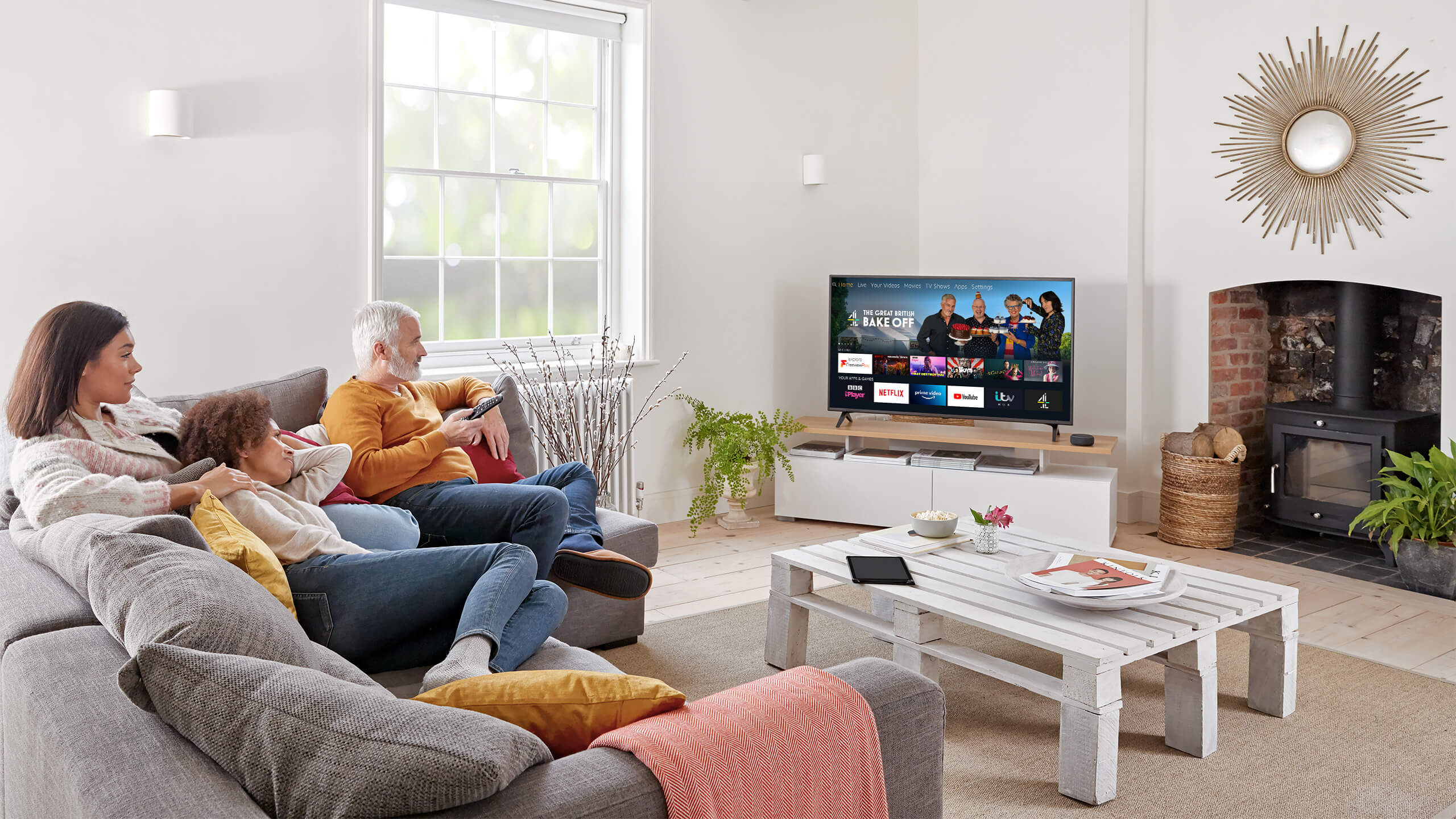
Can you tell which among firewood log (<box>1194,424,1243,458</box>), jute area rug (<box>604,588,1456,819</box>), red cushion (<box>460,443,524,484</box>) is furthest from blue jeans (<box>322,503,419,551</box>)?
firewood log (<box>1194,424,1243,458</box>)

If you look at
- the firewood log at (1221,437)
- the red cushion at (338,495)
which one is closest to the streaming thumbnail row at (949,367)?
the firewood log at (1221,437)

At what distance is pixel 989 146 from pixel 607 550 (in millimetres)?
3428

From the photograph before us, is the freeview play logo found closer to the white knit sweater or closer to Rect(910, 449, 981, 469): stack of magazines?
Rect(910, 449, 981, 469): stack of magazines

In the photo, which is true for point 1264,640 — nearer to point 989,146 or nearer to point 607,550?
point 607,550

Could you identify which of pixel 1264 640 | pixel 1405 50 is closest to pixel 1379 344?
pixel 1405 50

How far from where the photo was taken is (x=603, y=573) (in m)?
2.84

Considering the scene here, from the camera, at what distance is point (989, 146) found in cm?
541

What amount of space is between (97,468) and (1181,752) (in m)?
2.56

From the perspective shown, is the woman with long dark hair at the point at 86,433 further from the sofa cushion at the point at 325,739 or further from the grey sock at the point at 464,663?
the sofa cushion at the point at 325,739

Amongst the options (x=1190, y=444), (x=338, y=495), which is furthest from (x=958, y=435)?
(x=338, y=495)

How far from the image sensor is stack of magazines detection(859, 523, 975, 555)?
3.06 m

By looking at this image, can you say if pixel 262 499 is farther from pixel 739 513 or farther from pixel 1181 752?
pixel 739 513

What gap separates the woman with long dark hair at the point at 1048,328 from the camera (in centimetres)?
464

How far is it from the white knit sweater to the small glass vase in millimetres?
2095
